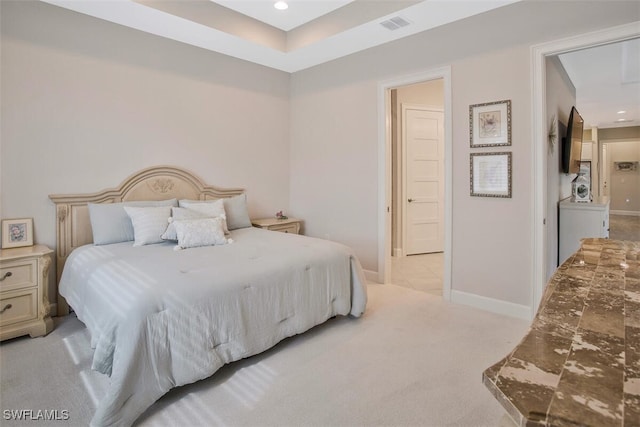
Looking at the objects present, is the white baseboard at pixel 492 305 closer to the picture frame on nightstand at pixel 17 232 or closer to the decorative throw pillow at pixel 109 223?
the decorative throw pillow at pixel 109 223

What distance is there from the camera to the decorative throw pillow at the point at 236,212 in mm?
3936

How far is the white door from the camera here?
5617mm

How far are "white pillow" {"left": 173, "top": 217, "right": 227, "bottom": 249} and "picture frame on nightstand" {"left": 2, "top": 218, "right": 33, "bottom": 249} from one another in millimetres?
1187

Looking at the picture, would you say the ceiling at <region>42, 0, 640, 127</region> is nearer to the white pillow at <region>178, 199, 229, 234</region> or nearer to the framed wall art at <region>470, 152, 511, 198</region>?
the framed wall art at <region>470, 152, 511, 198</region>

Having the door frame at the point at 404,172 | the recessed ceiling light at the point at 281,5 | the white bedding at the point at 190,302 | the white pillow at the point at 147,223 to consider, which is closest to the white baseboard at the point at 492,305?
the white bedding at the point at 190,302

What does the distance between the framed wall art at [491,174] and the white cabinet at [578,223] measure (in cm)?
132

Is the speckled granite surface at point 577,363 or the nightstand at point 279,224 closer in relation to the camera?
the speckled granite surface at point 577,363

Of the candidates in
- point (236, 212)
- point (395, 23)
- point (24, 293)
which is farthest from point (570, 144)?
point (24, 293)

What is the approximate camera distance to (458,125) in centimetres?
345

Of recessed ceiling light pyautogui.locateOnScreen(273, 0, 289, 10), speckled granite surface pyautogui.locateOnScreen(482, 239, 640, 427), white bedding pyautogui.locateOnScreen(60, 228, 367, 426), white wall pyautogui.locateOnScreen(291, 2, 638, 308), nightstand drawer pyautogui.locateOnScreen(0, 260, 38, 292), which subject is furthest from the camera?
recessed ceiling light pyautogui.locateOnScreen(273, 0, 289, 10)

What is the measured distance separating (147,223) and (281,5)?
8.04ft

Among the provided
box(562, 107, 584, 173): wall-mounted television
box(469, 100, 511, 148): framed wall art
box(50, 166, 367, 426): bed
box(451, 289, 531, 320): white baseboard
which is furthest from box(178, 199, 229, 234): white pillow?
box(562, 107, 584, 173): wall-mounted television

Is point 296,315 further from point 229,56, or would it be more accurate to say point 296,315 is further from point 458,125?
point 229,56

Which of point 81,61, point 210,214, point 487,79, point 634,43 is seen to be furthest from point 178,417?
point 634,43
